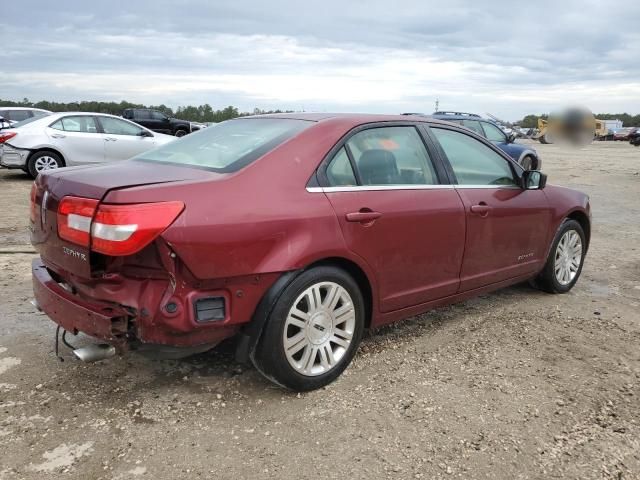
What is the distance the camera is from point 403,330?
4180 millimetres

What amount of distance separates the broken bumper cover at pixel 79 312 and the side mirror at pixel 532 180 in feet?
10.4

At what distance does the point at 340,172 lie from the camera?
3330mm

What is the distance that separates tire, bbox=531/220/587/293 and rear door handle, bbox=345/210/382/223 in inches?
88.3

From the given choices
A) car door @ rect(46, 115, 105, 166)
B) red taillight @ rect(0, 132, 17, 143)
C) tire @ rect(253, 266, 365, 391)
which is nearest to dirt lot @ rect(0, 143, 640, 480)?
tire @ rect(253, 266, 365, 391)

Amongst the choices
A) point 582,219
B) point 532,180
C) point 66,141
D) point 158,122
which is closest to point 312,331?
point 532,180

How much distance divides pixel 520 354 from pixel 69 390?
272cm

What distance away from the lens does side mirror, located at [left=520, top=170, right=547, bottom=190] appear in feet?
14.8

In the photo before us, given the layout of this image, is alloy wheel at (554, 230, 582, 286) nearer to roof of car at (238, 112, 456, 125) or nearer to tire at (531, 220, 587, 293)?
tire at (531, 220, 587, 293)

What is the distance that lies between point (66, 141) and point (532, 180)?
9.75m

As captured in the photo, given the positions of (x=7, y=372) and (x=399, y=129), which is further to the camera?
(x=399, y=129)

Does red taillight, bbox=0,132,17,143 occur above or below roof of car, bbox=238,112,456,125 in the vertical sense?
below

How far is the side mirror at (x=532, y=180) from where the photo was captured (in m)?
4.51

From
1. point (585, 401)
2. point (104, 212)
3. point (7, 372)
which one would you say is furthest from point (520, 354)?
point (7, 372)

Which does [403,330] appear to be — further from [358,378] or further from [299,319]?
[299,319]
